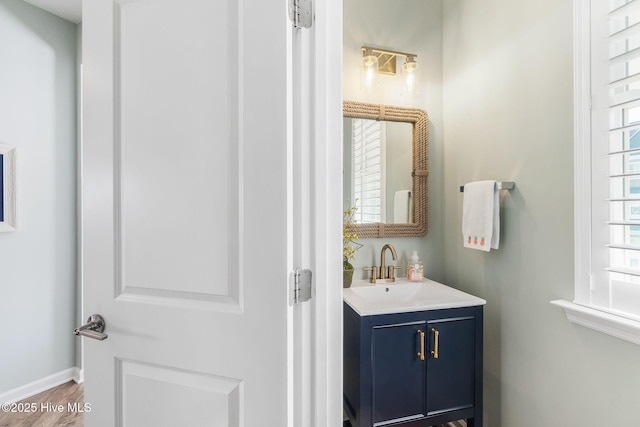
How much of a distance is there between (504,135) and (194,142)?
148cm

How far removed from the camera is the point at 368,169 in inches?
75.9

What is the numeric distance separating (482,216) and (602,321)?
2.03ft

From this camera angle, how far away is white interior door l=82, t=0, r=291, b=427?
2.72ft

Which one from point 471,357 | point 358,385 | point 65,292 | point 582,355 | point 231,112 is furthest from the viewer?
point 65,292

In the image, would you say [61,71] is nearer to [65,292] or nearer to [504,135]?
[65,292]

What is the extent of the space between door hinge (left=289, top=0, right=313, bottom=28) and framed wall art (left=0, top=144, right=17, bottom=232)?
2.29 metres

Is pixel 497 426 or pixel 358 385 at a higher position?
pixel 358 385

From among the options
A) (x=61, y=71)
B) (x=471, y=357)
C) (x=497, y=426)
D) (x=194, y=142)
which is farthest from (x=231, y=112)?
(x=61, y=71)

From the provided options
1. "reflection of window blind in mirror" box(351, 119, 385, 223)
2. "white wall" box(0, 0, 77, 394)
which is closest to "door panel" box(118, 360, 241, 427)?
"reflection of window blind in mirror" box(351, 119, 385, 223)

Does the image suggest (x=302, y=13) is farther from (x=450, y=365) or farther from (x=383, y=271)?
(x=450, y=365)

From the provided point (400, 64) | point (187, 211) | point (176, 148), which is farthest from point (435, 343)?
point (400, 64)

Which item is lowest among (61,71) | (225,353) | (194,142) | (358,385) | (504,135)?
(358,385)

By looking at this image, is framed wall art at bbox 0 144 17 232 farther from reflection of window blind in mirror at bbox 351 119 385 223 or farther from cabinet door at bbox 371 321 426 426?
cabinet door at bbox 371 321 426 426

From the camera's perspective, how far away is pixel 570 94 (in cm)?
127
